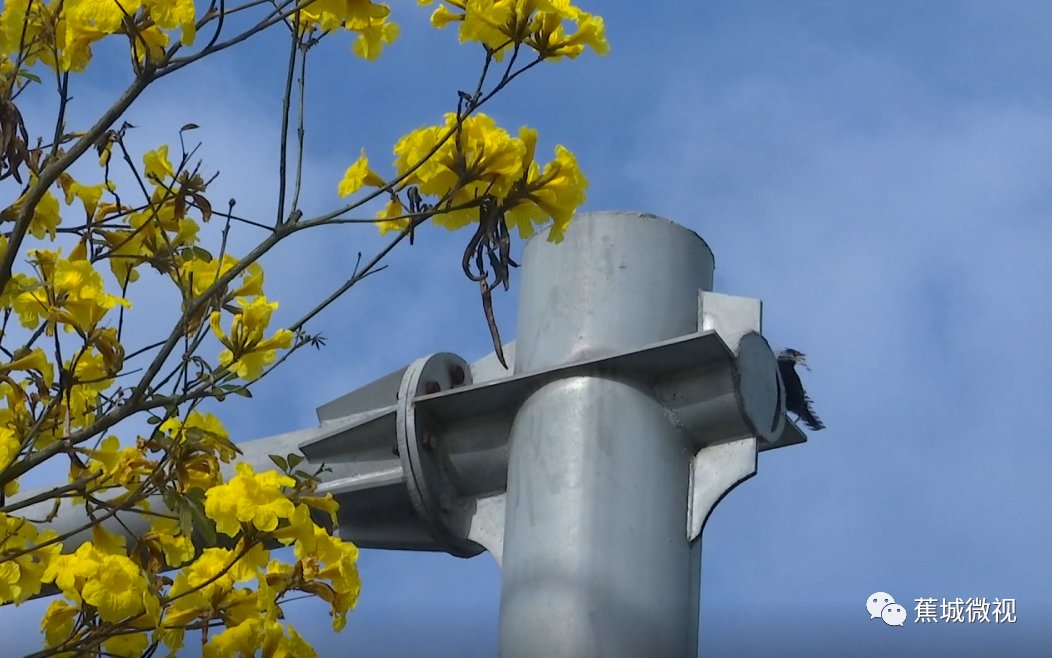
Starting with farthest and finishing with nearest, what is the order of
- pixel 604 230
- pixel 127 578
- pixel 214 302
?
pixel 604 230 → pixel 214 302 → pixel 127 578

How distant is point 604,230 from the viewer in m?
3.62

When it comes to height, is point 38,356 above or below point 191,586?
above

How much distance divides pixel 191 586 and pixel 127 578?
0.36ft

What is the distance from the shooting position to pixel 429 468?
361 cm

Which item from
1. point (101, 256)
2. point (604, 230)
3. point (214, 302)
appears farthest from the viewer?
point (604, 230)

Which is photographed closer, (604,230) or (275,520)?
(275,520)

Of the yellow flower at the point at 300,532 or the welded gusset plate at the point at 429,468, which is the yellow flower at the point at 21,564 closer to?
the yellow flower at the point at 300,532

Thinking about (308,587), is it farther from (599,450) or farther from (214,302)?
(599,450)

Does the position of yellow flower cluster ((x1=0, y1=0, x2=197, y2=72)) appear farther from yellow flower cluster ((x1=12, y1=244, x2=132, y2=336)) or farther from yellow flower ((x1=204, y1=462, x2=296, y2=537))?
yellow flower ((x1=204, y1=462, x2=296, y2=537))

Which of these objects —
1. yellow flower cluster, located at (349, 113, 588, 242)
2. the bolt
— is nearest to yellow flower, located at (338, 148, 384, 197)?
yellow flower cluster, located at (349, 113, 588, 242)

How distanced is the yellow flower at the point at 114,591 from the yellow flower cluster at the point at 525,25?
1.04m

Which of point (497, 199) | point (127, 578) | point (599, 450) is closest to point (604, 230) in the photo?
point (599, 450)

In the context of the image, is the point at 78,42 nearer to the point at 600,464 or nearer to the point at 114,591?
the point at 114,591

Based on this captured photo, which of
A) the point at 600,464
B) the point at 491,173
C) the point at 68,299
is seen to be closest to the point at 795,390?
the point at 600,464
